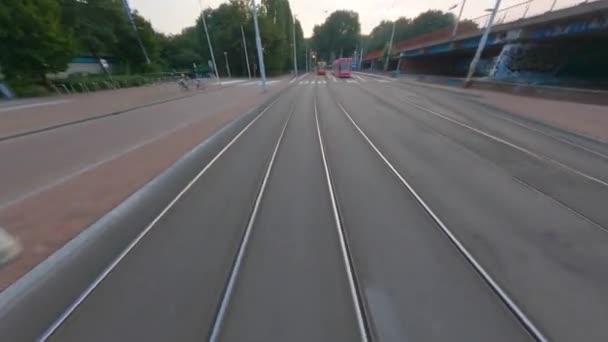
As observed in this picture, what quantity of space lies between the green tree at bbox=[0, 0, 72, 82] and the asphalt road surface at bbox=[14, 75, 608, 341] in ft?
77.1

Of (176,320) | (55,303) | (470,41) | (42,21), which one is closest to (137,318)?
(176,320)

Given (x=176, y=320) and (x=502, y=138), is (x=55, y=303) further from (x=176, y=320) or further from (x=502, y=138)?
(x=502, y=138)

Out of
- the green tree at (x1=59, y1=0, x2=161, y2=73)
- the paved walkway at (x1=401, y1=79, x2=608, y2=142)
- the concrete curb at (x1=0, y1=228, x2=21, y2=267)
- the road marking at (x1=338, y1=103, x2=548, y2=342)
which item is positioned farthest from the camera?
the green tree at (x1=59, y1=0, x2=161, y2=73)

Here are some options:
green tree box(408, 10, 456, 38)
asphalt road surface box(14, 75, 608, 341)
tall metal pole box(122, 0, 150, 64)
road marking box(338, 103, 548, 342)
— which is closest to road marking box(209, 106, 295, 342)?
asphalt road surface box(14, 75, 608, 341)

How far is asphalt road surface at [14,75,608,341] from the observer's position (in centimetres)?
215

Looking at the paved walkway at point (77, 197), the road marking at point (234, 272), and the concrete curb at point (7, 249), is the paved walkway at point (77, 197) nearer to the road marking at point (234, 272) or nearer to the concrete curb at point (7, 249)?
the concrete curb at point (7, 249)

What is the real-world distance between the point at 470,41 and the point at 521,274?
28.4 metres

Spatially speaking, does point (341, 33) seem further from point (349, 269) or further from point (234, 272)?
point (234, 272)

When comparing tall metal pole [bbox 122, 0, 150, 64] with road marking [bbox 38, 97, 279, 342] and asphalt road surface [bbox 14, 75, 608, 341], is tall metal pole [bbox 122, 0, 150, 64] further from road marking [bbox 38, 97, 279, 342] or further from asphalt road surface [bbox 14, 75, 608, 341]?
road marking [bbox 38, 97, 279, 342]

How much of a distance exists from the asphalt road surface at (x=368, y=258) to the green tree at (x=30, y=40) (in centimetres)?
2349

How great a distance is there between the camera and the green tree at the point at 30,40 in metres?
16.7

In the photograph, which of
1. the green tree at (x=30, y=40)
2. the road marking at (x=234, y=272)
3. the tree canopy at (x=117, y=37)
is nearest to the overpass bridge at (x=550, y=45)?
the road marking at (x=234, y=272)

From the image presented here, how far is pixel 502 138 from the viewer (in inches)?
300

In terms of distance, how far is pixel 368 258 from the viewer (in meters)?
2.91
